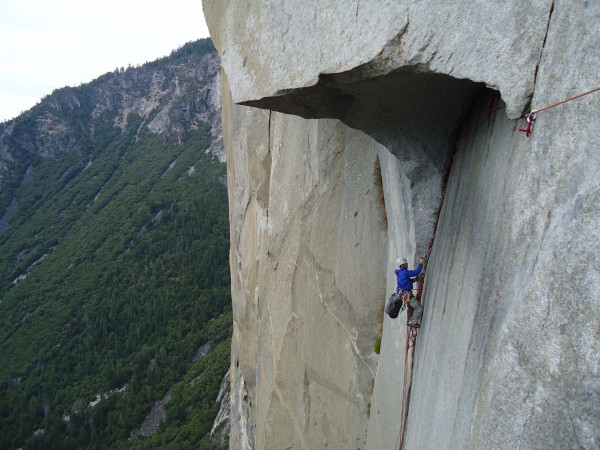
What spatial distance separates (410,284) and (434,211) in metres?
0.90

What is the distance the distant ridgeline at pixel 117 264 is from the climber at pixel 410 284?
38844mm

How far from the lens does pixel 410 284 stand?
5.92 m

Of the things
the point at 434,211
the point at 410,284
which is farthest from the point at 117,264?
the point at 434,211

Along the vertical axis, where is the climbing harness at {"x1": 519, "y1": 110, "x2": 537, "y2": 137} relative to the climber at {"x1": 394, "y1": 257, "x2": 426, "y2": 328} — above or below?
above

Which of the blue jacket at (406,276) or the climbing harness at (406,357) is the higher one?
the blue jacket at (406,276)

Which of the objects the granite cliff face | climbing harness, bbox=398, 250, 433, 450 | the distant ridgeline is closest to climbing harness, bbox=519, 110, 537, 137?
the granite cliff face

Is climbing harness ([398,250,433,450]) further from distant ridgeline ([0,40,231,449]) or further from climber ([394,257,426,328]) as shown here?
distant ridgeline ([0,40,231,449])

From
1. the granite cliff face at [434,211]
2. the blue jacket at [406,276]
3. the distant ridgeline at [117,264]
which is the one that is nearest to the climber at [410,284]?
the blue jacket at [406,276]

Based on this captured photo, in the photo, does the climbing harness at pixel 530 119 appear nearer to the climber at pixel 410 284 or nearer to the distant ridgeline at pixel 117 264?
the climber at pixel 410 284

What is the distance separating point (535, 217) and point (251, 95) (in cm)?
377

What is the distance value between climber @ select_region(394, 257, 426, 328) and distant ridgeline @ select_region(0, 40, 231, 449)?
38.8 m

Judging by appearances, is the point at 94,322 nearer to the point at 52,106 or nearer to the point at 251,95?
the point at 251,95

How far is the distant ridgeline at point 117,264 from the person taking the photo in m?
58.0

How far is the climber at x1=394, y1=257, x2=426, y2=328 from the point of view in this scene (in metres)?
5.88
